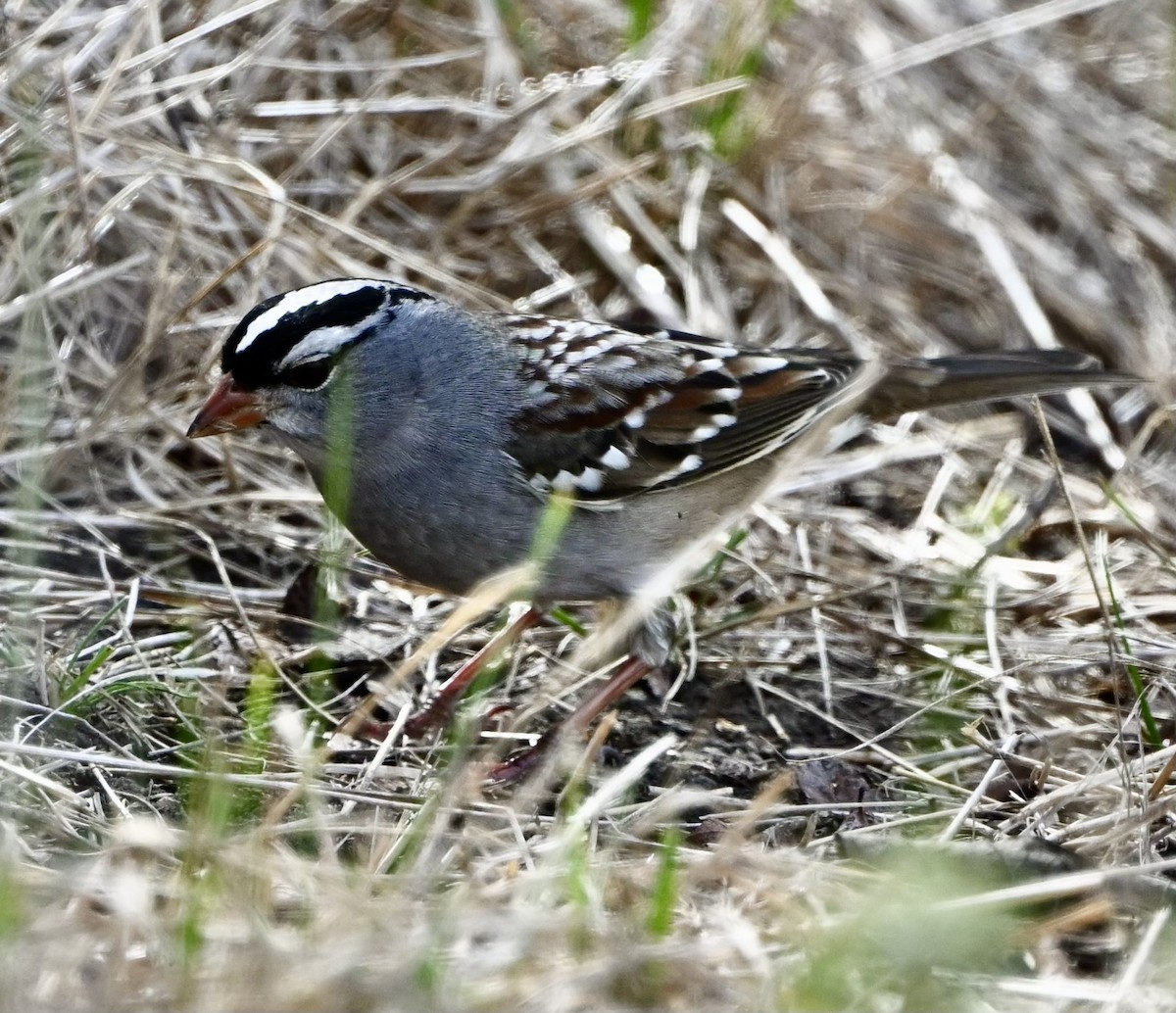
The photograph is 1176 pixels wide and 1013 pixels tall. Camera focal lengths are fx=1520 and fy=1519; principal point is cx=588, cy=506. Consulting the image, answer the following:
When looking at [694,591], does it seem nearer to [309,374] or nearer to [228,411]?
[309,374]

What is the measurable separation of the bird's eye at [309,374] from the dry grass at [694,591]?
55 centimetres

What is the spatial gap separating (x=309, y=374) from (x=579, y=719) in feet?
3.33

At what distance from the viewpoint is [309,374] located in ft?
11.4

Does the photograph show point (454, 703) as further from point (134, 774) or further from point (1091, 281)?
A: point (1091, 281)

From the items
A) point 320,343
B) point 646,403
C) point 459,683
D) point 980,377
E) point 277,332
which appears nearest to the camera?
point 277,332

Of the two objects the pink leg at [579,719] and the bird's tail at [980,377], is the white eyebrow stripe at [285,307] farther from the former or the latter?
the bird's tail at [980,377]

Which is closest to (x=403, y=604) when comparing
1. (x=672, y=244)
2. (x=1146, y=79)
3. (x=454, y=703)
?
(x=454, y=703)

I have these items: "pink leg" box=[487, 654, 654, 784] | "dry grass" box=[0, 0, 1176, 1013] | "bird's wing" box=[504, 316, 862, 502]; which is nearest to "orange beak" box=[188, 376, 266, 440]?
"dry grass" box=[0, 0, 1176, 1013]

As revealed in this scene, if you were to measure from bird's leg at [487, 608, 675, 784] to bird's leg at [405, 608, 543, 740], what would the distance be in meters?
0.18

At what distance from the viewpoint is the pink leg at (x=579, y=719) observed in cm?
343

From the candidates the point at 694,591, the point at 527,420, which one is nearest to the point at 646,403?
the point at 527,420

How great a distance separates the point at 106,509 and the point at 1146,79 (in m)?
4.52

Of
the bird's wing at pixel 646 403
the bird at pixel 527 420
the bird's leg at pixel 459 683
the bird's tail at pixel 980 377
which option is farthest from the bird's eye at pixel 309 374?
the bird's tail at pixel 980 377

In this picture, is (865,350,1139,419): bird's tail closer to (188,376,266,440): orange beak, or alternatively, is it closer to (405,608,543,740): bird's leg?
(405,608,543,740): bird's leg
